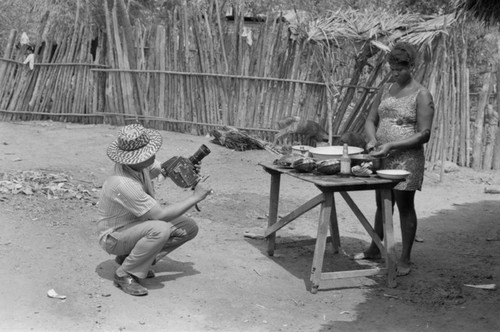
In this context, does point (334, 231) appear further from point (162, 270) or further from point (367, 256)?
point (162, 270)

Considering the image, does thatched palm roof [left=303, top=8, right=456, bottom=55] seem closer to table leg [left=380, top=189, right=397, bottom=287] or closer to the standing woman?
the standing woman

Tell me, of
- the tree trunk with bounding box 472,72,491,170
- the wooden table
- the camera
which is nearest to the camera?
the camera

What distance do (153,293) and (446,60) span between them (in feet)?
20.5

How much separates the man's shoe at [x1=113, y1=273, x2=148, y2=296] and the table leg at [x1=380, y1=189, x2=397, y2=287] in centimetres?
178

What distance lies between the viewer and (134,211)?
434cm

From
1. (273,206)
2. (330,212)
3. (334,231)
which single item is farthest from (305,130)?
(330,212)

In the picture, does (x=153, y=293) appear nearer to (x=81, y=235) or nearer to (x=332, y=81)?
(x=81, y=235)

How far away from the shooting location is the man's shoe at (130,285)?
438cm

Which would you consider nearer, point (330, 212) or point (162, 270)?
point (330, 212)

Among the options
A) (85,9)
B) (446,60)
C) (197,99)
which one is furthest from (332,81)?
(85,9)

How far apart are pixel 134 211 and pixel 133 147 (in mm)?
422

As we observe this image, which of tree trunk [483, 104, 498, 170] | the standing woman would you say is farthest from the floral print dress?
tree trunk [483, 104, 498, 170]

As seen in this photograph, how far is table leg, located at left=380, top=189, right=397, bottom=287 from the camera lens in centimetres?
483

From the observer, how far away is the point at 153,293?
447 centimetres
